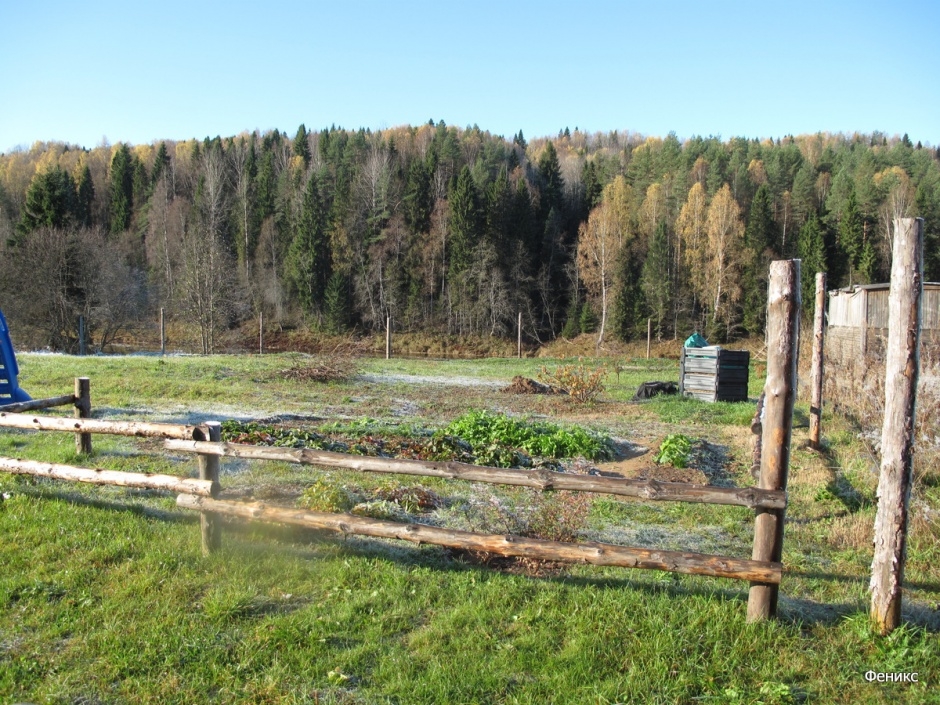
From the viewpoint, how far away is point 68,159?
93.2 meters

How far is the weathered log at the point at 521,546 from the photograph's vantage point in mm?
4219

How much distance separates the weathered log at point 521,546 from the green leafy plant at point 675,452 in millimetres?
4823

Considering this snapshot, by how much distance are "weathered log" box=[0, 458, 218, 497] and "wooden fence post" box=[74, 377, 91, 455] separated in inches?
68.5

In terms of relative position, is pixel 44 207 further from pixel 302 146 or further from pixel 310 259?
pixel 302 146

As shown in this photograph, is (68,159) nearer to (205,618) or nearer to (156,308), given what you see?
(156,308)

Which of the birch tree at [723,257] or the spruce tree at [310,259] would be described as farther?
the spruce tree at [310,259]

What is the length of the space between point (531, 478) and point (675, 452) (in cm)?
522

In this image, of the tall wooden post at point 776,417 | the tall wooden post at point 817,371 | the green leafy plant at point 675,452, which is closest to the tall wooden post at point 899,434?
the tall wooden post at point 776,417

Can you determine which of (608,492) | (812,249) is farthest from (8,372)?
(812,249)

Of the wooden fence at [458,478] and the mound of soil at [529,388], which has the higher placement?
the wooden fence at [458,478]

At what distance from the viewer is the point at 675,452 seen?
924cm

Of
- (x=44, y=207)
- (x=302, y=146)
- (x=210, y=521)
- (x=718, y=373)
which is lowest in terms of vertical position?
(x=210, y=521)

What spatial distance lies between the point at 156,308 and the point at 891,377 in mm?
38811

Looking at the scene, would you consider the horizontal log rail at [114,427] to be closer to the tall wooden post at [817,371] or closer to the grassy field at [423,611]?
the grassy field at [423,611]
